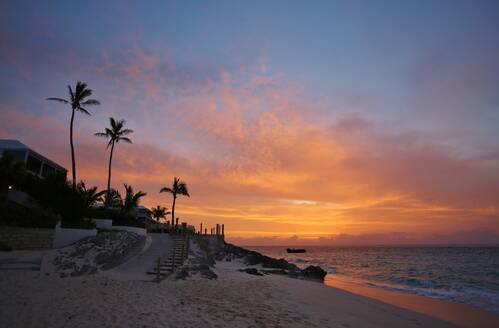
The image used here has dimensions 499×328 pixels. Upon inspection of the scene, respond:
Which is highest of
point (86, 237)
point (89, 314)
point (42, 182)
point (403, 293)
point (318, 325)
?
point (42, 182)

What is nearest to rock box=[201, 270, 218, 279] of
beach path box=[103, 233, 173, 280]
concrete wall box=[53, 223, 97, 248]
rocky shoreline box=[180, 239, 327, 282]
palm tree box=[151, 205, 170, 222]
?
rocky shoreline box=[180, 239, 327, 282]

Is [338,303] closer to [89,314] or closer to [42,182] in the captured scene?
[89,314]

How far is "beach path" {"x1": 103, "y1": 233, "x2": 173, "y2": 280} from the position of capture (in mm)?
16562

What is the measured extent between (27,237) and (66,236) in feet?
7.31

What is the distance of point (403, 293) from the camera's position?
23219 millimetres

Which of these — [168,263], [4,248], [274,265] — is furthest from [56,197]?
[274,265]

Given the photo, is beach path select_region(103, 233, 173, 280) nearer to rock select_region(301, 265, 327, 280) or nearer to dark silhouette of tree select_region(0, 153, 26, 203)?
dark silhouette of tree select_region(0, 153, 26, 203)

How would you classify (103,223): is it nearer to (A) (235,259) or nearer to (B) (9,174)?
(B) (9,174)

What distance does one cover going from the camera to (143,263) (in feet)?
64.0

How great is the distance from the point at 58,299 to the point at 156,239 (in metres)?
16.2

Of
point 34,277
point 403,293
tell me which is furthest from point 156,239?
point 403,293

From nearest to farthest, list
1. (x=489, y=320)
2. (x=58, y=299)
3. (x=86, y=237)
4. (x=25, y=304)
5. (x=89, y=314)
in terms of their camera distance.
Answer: (x=89, y=314) < (x=25, y=304) < (x=58, y=299) < (x=489, y=320) < (x=86, y=237)

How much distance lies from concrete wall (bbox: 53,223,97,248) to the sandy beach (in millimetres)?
Answer: 6348

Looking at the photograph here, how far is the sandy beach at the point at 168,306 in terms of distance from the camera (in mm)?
8805
